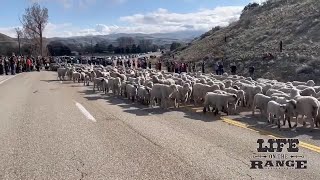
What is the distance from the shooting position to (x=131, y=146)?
8922 millimetres

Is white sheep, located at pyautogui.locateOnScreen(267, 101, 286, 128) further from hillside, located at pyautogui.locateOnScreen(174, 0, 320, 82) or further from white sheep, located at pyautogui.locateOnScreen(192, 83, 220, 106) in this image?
hillside, located at pyautogui.locateOnScreen(174, 0, 320, 82)

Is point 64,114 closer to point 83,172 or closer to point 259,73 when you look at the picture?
point 83,172

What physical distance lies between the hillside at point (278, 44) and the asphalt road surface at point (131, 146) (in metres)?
17.2

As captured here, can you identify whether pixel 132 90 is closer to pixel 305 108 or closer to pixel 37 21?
pixel 305 108

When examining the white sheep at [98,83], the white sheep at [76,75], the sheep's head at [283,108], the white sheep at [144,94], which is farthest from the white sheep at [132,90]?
the white sheep at [76,75]

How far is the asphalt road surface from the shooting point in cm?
708

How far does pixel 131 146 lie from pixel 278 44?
1291 inches

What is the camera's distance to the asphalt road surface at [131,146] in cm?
708

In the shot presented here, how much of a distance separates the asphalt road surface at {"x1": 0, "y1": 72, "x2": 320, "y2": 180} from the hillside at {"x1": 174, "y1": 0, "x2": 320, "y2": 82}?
17200 mm

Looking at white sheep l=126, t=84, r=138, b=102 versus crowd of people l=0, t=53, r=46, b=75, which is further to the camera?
crowd of people l=0, t=53, r=46, b=75

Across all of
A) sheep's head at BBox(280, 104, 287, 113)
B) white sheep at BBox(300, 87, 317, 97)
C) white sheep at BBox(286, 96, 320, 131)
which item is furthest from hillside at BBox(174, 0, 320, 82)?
sheep's head at BBox(280, 104, 287, 113)

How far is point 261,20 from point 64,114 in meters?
44.5

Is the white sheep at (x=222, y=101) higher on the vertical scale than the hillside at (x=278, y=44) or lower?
lower

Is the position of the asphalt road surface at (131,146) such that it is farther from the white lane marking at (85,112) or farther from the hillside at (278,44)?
the hillside at (278,44)
